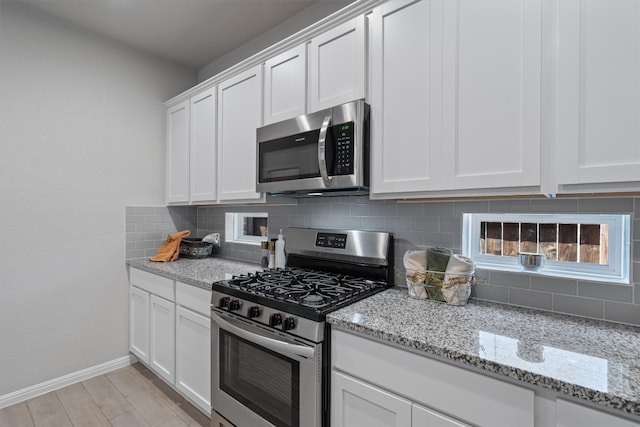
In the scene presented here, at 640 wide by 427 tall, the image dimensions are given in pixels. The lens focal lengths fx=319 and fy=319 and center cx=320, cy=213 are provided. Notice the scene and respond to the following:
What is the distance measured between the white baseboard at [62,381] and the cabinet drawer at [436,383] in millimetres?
2332

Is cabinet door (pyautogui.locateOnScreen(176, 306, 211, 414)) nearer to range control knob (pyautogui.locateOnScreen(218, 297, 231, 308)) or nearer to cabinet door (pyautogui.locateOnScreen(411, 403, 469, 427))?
range control knob (pyautogui.locateOnScreen(218, 297, 231, 308))

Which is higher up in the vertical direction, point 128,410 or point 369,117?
point 369,117

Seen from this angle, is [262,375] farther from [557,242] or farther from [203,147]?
[203,147]

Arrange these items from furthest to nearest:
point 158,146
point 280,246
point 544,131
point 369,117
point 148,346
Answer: point 158,146
point 148,346
point 280,246
point 369,117
point 544,131

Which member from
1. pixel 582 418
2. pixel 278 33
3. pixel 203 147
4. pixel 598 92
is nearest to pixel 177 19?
pixel 278 33

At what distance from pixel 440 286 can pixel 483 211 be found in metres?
0.42

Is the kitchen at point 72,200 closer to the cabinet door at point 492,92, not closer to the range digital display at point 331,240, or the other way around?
the range digital display at point 331,240

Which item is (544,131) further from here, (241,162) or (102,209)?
(102,209)

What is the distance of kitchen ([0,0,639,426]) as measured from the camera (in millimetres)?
2197

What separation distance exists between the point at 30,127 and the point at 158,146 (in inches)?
35.2

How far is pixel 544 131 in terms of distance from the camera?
1.12 metres

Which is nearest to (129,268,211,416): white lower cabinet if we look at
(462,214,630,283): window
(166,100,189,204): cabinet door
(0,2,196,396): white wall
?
Answer: (0,2,196,396): white wall

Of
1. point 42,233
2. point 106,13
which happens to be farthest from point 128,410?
point 106,13

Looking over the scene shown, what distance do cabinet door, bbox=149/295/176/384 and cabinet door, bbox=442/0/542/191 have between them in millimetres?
2052
